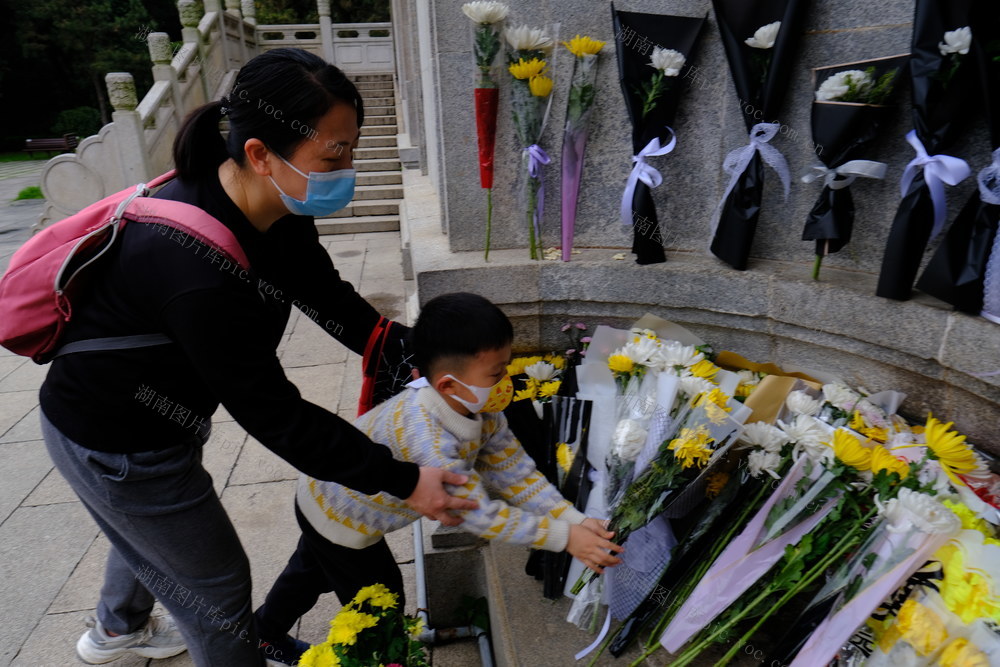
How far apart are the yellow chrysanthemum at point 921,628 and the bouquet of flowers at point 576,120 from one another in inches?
79.5

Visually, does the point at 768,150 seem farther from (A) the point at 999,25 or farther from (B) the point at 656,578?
(B) the point at 656,578

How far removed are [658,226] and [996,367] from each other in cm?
140

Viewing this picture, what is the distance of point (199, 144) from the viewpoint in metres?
1.42

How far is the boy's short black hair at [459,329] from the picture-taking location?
153cm

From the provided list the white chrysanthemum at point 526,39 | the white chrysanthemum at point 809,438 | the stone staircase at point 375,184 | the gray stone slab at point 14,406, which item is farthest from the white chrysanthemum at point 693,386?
the stone staircase at point 375,184

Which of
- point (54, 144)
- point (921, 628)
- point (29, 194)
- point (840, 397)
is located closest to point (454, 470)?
point (921, 628)

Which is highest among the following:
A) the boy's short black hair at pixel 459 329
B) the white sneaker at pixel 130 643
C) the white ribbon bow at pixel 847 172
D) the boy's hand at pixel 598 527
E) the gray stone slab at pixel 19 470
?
the white ribbon bow at pixel 847 172

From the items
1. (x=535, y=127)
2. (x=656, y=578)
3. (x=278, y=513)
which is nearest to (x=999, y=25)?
(x=535, y=127)

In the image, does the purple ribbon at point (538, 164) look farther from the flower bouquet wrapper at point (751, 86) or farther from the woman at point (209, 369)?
the woman at point (209, 369)

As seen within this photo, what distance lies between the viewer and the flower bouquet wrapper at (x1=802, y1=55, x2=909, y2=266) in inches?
86.4

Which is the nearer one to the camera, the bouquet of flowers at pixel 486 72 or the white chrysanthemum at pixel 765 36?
the white chrysanthemum at pixel 765 36

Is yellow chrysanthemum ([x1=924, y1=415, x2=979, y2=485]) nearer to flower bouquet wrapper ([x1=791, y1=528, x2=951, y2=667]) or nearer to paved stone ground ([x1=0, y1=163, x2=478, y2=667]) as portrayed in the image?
flower bouquet wrapper ([x1=791, y1=528, x2=951, y2=667])

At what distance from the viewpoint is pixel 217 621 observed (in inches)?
65.9

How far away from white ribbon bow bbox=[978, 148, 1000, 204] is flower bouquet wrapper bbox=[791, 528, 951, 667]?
1.27 meters
